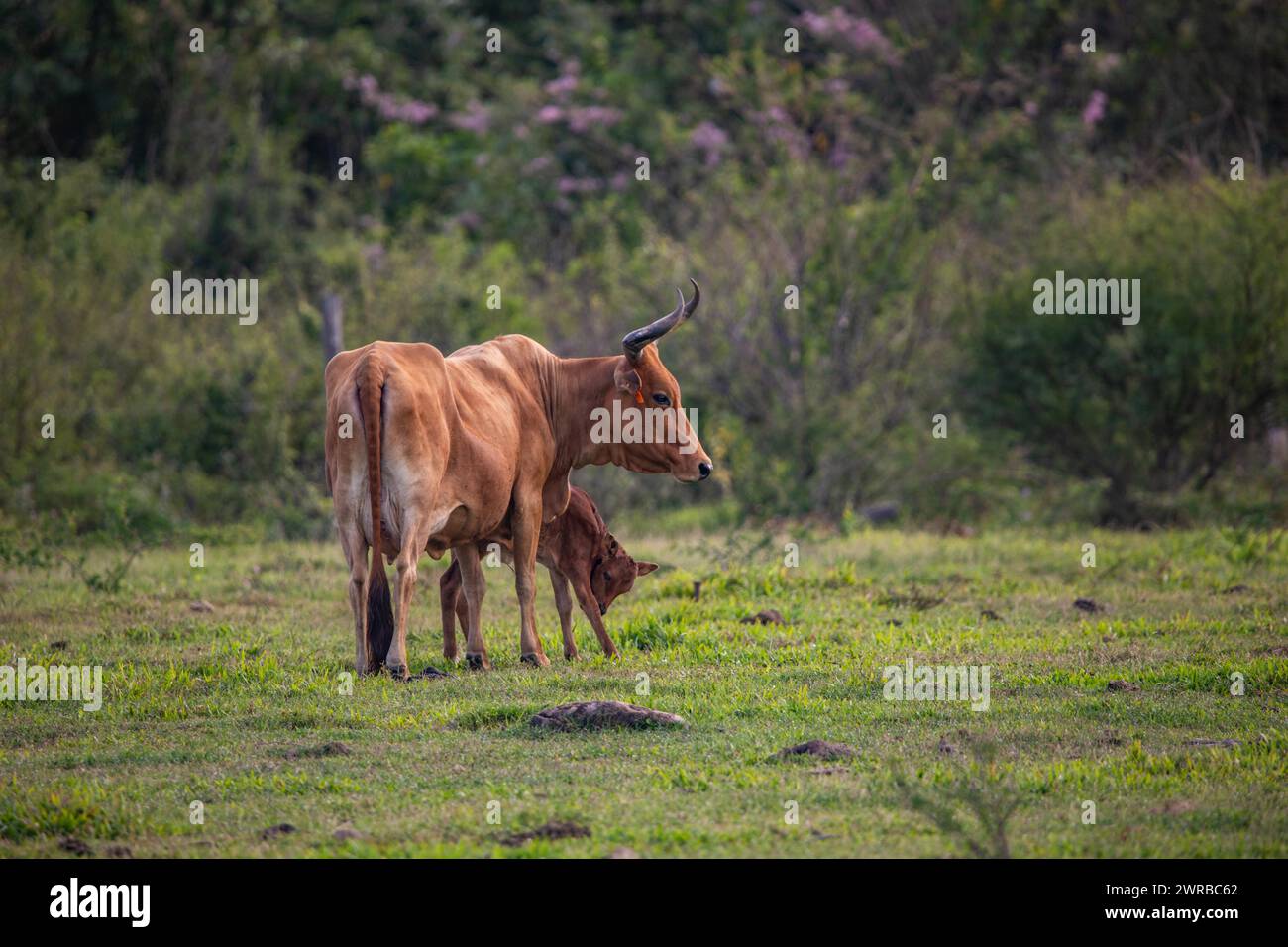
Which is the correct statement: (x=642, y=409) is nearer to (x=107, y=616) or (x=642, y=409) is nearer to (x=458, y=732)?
(x=458, y=732)

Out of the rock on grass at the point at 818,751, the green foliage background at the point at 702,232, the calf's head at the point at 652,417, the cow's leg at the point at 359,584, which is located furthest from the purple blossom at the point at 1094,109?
the rock on grass at the point at 818,751

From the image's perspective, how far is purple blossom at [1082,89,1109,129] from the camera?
22.9 meters

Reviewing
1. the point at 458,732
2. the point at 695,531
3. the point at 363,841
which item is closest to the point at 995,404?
the point at 695,531

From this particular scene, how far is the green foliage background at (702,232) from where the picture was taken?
1619 cm

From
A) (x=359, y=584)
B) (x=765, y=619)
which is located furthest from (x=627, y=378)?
(x=359, y=584)

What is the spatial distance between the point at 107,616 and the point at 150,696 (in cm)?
249

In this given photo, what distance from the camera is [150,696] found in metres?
8.21

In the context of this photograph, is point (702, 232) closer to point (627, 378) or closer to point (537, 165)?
point (537, 165)

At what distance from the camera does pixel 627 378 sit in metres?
9.43

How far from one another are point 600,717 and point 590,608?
194cm

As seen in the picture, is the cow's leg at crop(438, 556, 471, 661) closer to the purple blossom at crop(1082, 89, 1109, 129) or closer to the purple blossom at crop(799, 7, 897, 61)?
the purple blossom at crop(1082, 89, 1109, 129)

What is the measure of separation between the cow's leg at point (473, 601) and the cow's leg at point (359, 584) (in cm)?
64

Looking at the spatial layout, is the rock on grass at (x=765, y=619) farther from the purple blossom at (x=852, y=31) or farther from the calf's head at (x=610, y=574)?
the purple blossom at (x=852, y=31)

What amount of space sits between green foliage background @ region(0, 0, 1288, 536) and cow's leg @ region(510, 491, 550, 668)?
6393 millimetres
